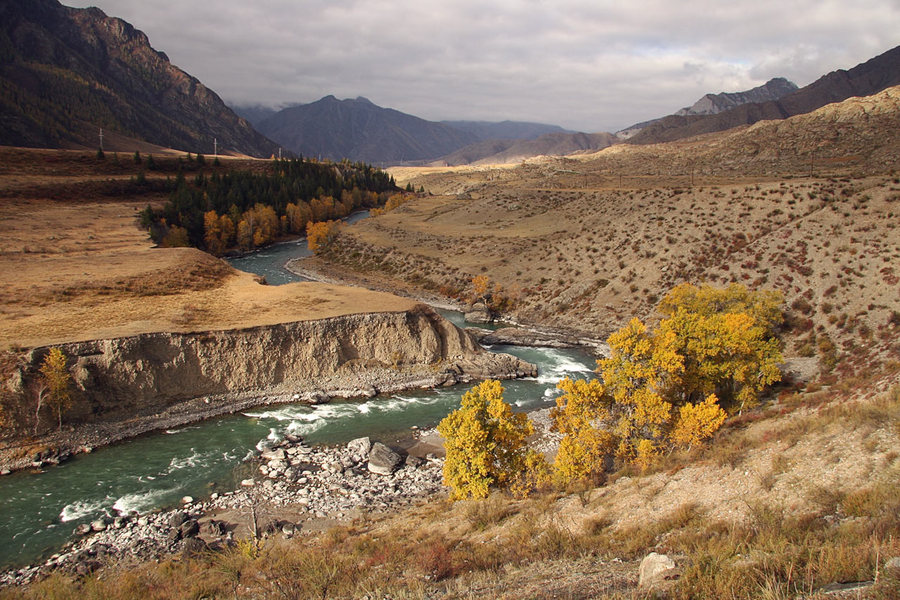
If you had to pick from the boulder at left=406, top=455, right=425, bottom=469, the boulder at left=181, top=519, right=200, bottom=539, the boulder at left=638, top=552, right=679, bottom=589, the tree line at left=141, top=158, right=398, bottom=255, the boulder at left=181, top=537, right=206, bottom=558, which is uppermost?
the tree line at left=141, top=158, right=398, bottom=255

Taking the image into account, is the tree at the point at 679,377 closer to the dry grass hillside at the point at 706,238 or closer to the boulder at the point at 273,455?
the dry grass hillside at the point at 706,238

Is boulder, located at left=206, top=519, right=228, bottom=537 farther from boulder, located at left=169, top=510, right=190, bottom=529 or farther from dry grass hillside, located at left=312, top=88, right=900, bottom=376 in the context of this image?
dry grass hillside, located at left=312, top=88, right=900, bottom=376

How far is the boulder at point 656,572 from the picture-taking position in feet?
33.8

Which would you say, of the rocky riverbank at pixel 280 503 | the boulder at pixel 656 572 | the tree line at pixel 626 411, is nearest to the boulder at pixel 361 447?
the rocky riverbank at pixel 280 503

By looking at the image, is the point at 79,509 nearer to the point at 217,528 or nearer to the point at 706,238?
the point at 217,528

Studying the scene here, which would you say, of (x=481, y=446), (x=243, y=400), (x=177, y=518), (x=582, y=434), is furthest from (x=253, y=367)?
(x=582, y=434)

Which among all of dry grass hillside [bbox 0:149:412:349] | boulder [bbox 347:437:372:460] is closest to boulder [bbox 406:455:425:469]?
boulder [bbox 347:437:372:460]

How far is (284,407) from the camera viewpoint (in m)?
36.7

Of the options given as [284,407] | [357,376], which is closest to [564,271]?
[357,376]

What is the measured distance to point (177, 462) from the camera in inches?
1144

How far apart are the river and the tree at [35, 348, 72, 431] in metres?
3.73

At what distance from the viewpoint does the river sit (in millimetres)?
23672

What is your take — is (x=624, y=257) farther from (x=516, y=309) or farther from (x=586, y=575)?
(x=586, y=575)

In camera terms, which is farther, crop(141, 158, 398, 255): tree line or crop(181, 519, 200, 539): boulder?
crop(141, 158, 398, 255): tree line
